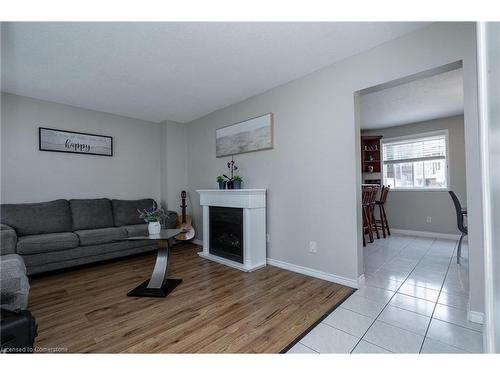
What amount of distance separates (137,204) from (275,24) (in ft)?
11.0

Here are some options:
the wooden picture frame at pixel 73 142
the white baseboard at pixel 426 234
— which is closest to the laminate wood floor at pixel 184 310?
the wooden picture frame at pixel 73 142

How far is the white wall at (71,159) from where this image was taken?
2.88 m

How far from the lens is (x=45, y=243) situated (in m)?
2.44

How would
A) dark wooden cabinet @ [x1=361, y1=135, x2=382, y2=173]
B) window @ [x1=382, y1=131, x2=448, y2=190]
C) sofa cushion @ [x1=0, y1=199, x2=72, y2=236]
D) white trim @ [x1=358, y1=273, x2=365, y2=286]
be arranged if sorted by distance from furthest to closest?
1. dark wooden cabinet @ [x1=361, y1=135, x2=382, y2=173]
2. window @ [x1=382, y1=131, x2=448, y2=190]
3. sofa cushion @ [x1=0, y1=199, x2=72, y2=236]
4. white trim @ [x1=358, y1=273, x2=365, y2=286]

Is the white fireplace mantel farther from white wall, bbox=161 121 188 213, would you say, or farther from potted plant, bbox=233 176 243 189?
white wall, bbox=161 121 188 213

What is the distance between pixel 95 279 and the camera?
7.98ft

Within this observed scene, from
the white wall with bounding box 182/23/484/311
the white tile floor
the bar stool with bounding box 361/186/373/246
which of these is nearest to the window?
the bar stool with bounding box 361/186/373/246

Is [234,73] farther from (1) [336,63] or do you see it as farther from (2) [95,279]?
(2) [95,279]

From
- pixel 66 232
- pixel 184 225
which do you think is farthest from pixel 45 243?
pixel 184 225

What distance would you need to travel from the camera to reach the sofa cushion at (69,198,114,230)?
3.09 metres

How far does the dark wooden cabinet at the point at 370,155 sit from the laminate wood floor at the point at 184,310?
372 centimetres

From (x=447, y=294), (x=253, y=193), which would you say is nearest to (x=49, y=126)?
(x=253, y=193)

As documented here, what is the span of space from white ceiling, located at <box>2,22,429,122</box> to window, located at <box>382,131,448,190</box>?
11.3ft

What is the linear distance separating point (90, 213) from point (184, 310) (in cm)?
241
